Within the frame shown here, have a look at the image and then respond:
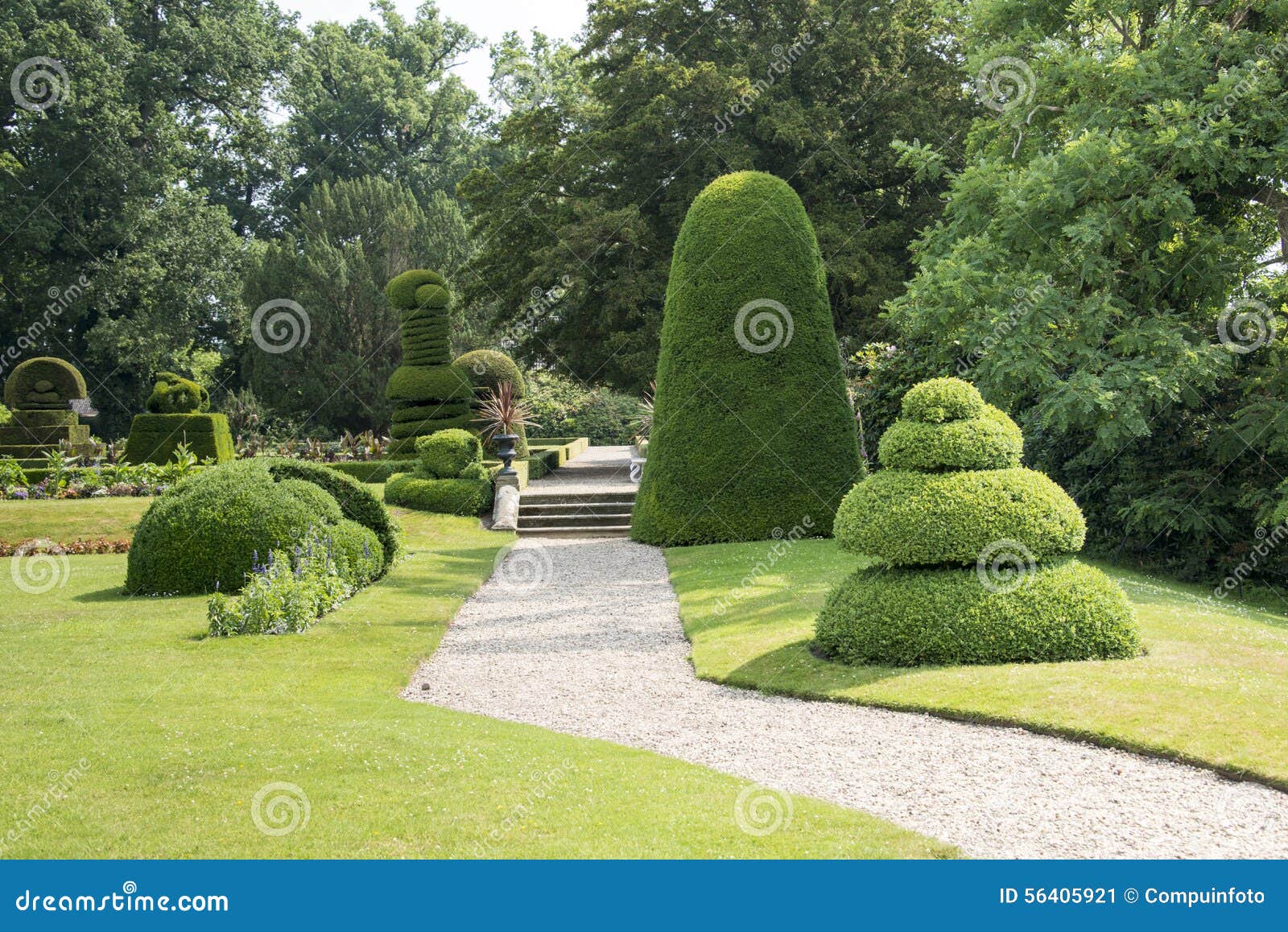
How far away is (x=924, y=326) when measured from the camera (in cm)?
1322

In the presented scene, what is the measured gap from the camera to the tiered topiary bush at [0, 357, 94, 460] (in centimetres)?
2505

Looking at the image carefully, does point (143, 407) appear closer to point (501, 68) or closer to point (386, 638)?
point (501, 68)

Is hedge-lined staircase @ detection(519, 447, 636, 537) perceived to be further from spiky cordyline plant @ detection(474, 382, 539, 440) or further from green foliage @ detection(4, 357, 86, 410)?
green foliage @ detection(4, 357, 86, 410)

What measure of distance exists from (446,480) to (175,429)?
6.73 m

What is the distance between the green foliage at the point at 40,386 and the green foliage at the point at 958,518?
2425 centimetres

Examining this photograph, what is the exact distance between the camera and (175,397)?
23094mm

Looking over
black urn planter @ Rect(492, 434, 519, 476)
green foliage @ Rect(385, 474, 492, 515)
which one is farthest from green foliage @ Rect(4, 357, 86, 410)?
black urn planter @ Rect(492, 434, 519, 476)

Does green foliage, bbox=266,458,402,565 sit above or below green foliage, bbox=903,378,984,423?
below

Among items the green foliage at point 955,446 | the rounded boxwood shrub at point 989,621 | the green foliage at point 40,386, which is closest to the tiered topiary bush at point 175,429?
the green foliage at point 40,386

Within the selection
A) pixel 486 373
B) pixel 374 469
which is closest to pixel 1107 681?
pixel 374 469

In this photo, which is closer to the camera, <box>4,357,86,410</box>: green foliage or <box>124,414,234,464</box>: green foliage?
<box>124,414,234,464</box>: green foliage

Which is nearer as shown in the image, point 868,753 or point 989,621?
point 868,753

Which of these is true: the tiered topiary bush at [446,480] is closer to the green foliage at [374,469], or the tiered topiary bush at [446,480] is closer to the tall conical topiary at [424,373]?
the green foliage at [374,469]

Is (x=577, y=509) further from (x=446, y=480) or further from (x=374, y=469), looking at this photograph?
(x=374, y=469)
